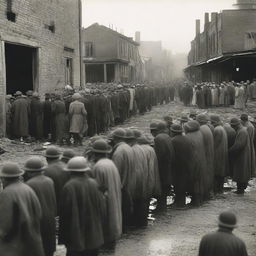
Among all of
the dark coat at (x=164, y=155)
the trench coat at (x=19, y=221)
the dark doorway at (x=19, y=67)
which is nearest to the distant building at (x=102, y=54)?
the dark doorway at (x=19, y=67)

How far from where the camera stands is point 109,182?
258 inches

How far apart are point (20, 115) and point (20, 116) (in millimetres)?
33

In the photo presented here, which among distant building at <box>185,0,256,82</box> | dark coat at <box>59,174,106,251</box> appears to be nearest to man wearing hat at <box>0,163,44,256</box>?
dark coat at <box>59,174,106,251</box>

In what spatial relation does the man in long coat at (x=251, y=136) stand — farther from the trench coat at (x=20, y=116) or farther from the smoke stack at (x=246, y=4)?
the smoke stack at (x=246, y=4)

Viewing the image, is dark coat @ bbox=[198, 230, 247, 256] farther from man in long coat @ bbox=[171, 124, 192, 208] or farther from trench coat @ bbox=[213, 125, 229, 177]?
trench coat @ bbox=[213, 125, 229, 177]

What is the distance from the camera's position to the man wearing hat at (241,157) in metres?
10.6

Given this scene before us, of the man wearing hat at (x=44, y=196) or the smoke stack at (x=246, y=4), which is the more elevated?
the smoke stack at (x=246, y=4)

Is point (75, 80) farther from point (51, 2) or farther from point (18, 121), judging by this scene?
point (18, 121)

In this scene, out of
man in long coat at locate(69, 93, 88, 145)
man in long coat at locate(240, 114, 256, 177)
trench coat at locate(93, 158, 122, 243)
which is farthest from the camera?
man in long coat at locate(69, 93, 88, 145)

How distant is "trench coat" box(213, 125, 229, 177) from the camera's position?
1044 cm

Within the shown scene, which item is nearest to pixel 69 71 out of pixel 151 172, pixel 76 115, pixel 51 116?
pixel 51 116

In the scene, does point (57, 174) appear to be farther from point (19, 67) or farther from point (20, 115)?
point (19, 67)

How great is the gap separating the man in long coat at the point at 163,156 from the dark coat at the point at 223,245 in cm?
A: 434

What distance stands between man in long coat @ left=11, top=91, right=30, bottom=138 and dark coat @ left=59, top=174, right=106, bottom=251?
400 inches
